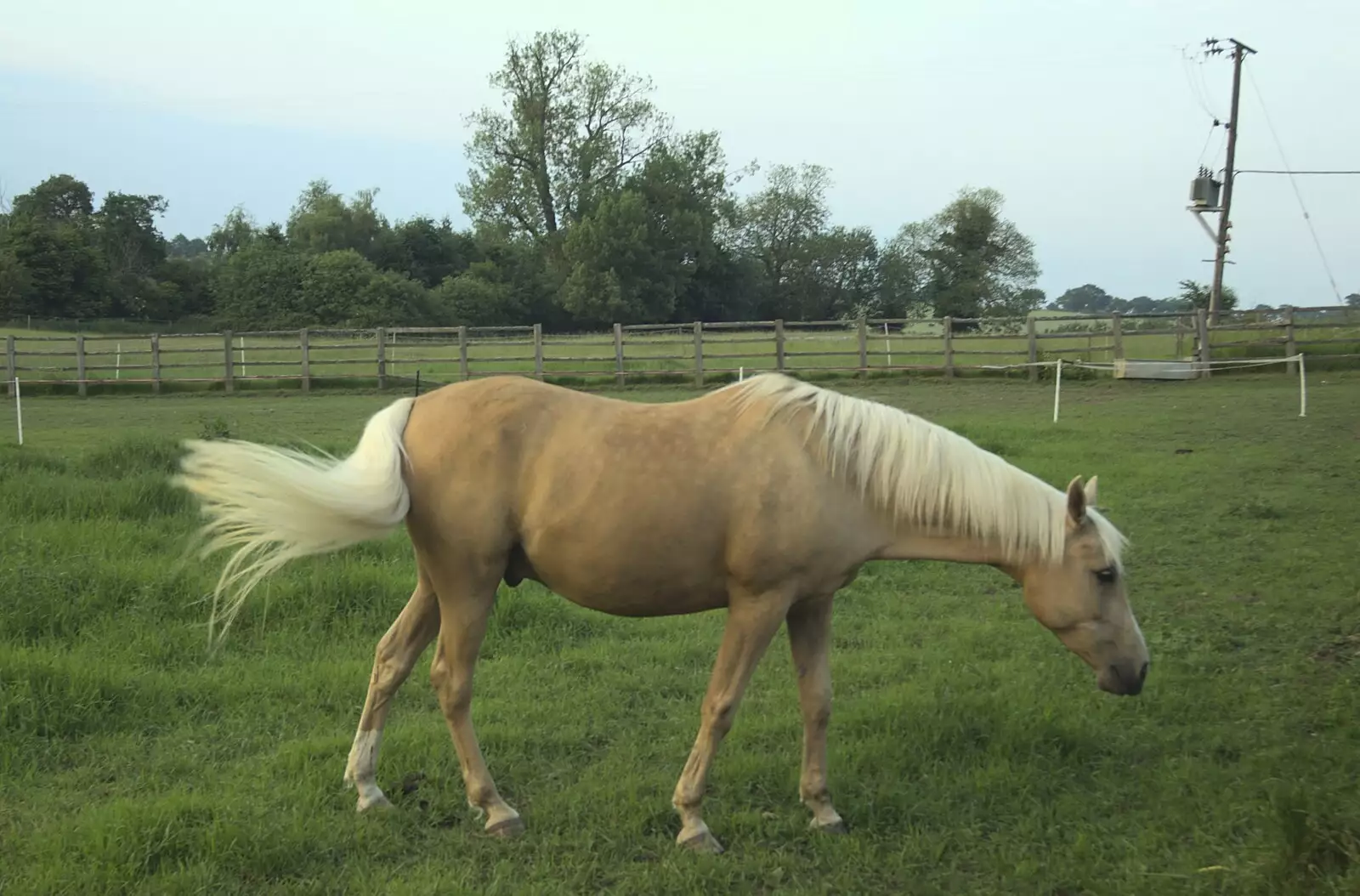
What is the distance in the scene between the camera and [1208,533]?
7.35 metres

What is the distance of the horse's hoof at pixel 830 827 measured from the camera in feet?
11.0

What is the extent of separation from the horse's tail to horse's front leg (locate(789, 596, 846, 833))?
4.94 ft

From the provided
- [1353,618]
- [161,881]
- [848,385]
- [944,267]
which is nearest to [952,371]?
[848,385]

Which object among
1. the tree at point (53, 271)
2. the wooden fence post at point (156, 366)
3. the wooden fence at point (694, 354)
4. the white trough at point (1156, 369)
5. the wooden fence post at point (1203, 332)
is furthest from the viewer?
the tree at point (53, 271)

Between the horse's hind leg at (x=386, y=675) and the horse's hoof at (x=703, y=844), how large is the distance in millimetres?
1141

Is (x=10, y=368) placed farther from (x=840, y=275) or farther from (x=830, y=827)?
(x=840, y=275)

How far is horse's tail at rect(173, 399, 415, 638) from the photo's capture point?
10.9 ft

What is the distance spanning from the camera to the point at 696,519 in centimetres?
329

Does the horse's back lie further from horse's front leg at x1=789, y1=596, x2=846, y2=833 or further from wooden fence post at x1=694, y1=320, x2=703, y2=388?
wooden fence post at x1=694, y1=320, x2=703, y2=388

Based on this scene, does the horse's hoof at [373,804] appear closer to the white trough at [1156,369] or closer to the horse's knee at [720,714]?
the horse's knee at [720,714]

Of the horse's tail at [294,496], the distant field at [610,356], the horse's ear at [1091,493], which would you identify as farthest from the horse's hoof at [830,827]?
the distant field at [610,356]

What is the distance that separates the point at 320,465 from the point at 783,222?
52778 mm

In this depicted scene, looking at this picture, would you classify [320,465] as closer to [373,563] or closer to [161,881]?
[161,881]

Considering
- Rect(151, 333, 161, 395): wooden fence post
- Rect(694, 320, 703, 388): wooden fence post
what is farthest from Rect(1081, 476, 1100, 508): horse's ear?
Rect(151, 333, 161, 395): wooden fence post
